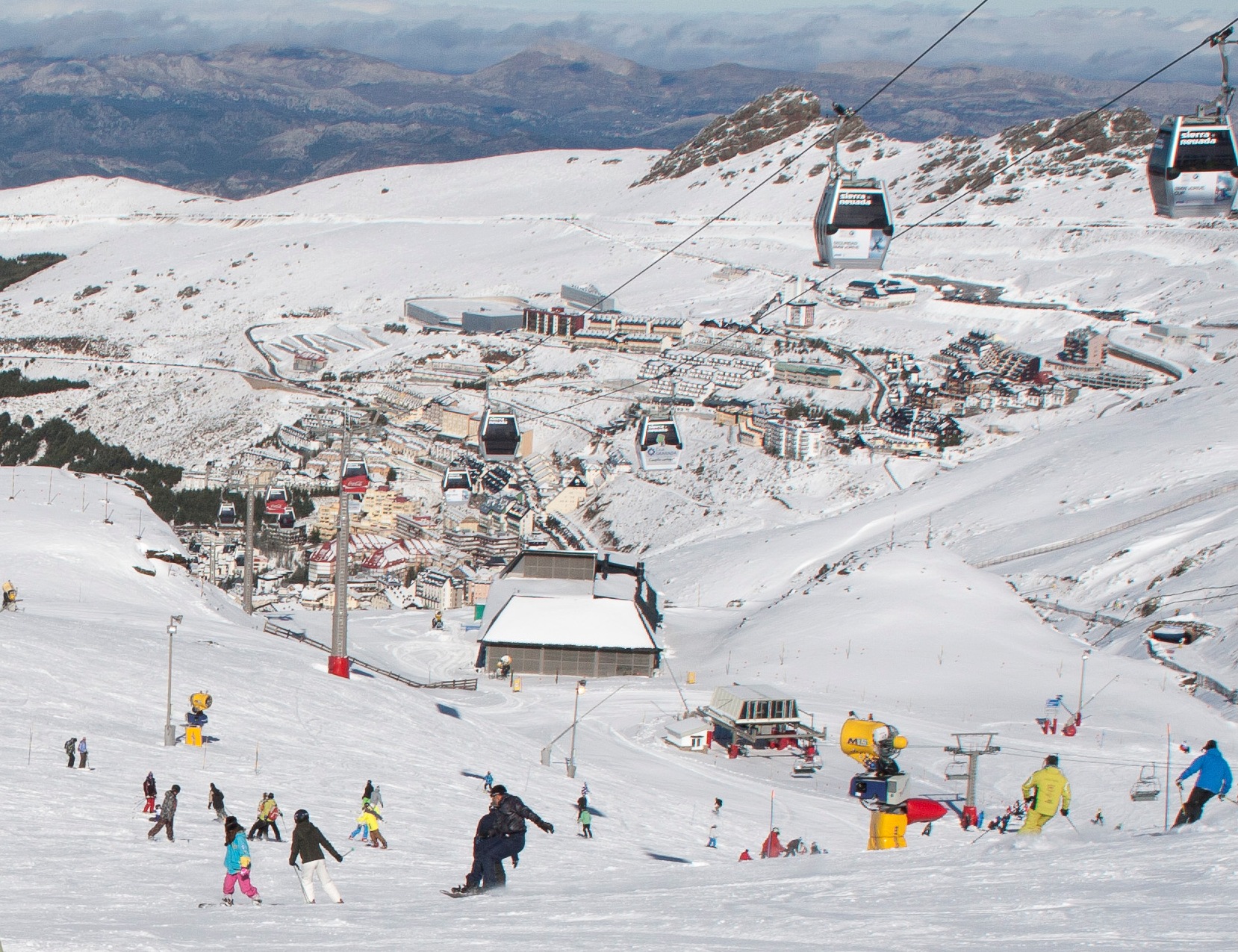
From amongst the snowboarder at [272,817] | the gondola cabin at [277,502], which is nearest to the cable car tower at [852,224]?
the snowboarder at [272,817]

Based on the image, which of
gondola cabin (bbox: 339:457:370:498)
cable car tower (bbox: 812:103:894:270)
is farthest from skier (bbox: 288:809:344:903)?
gondola cabin (bbox: 339:457:370:498)

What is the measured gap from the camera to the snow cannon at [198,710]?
19.4m

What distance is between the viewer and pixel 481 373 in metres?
106

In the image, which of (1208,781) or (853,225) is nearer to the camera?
(1208,781)

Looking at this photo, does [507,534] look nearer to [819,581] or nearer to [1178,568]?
[819,581]

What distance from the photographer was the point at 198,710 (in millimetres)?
19609

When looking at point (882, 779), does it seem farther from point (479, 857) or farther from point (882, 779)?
point (479, 857)

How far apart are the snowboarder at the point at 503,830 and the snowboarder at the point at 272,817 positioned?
3925 mm

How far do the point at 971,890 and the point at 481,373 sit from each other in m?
96.9

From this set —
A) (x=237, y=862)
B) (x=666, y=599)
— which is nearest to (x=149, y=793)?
(x=237, y=862)

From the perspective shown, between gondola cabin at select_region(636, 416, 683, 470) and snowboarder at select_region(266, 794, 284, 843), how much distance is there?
2469cm

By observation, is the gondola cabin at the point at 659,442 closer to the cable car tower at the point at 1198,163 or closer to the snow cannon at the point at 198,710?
the snow cannon at the point at 198,710

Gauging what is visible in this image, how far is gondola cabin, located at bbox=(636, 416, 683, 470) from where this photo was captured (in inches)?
1551

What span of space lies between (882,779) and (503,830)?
454cm
